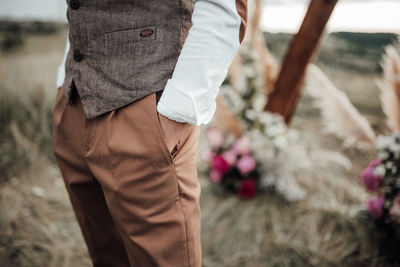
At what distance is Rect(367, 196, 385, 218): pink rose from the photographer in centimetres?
171

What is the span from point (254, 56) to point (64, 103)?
5.06 feet

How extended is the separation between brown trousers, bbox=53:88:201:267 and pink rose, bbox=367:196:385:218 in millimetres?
1435

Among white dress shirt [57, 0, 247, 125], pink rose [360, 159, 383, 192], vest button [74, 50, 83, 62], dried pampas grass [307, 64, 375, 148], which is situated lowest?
pink rose [360, 159, 383, 192]

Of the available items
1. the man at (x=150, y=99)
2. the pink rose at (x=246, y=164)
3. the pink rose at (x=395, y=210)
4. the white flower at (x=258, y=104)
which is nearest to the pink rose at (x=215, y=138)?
the pink rose at (x=246, y=164)

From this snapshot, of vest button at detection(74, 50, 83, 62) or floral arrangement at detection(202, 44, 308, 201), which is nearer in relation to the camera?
vest button at detection(74, 50, 83, 62)

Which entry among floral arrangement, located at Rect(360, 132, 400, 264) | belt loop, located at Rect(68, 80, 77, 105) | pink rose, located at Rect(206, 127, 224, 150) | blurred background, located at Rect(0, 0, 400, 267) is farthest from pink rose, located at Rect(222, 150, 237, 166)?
belt loop, located at Rect(68, 80, 77, 105)

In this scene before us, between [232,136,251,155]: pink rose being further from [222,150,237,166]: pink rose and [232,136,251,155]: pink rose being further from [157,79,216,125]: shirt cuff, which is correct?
[157,79,216,125]: shirt cuff

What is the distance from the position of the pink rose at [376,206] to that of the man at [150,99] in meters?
1.45

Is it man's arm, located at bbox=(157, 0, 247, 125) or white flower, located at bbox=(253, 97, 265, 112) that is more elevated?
man's arm, located at bbox=(157, 0, 247, 125)

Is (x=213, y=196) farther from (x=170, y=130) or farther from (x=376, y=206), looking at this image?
(x=170, y=130)

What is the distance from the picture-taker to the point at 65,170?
3.09 ft

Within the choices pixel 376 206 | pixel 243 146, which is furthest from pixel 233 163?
pixel 376 206

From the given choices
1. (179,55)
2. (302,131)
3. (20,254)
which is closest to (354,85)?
(302,131)

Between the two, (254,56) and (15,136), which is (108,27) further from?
(15,136)
